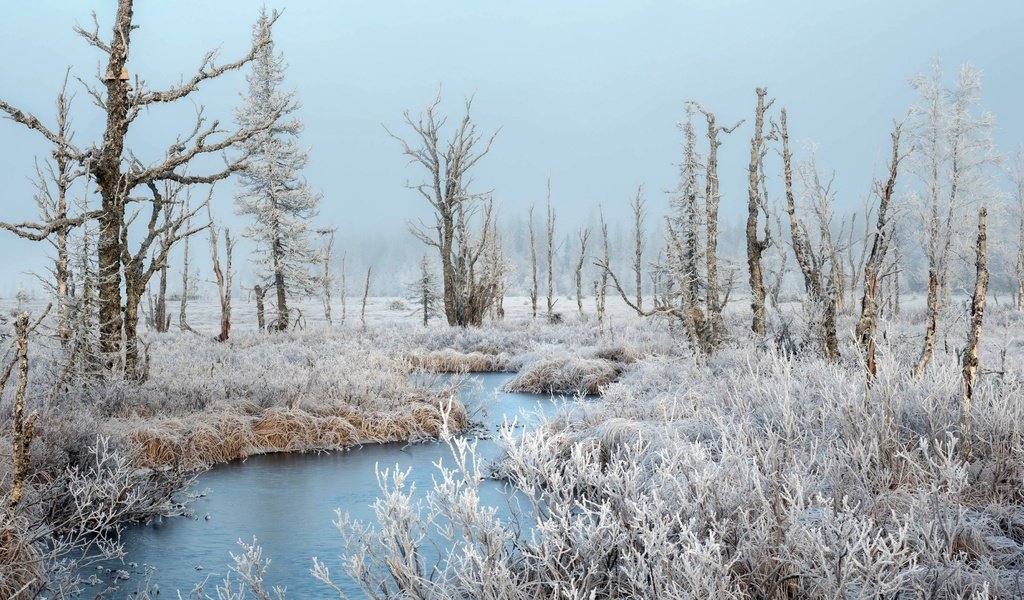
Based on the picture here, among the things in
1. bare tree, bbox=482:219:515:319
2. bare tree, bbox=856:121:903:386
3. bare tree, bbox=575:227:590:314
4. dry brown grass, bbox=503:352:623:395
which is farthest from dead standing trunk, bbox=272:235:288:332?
bare tree, bbox=856:121:903:386

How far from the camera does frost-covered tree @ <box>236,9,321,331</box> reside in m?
28.9

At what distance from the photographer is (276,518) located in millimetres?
7098

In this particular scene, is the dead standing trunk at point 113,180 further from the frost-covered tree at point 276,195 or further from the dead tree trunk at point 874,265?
the frost-covered tree at point 276,195

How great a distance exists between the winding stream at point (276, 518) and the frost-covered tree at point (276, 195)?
19858 millimetres

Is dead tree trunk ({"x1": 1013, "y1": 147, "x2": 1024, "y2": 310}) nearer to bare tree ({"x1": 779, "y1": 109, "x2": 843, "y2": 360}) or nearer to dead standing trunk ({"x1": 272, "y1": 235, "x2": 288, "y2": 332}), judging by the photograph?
bare tree ({"x1": 779, "y1": 109, "x2": 843, "y2": 360})

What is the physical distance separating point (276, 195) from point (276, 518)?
79.8ft

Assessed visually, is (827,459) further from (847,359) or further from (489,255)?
(489,255)

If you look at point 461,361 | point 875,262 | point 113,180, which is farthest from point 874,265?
point 461,361

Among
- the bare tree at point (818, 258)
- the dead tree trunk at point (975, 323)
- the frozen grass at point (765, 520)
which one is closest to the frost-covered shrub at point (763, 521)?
the frozen grass at point (765, 520)

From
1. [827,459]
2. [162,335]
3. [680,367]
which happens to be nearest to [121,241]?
[680,367]

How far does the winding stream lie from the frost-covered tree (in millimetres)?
19858

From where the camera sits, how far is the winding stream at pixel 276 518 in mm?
5539

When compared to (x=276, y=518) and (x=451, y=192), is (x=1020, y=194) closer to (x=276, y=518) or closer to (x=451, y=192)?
(x=451, y=192)

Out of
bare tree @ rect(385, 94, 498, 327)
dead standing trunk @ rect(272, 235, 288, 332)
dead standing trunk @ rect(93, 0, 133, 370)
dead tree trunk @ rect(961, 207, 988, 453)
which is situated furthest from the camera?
dead standing trunk @ rect(272, 235, 288, 332)
